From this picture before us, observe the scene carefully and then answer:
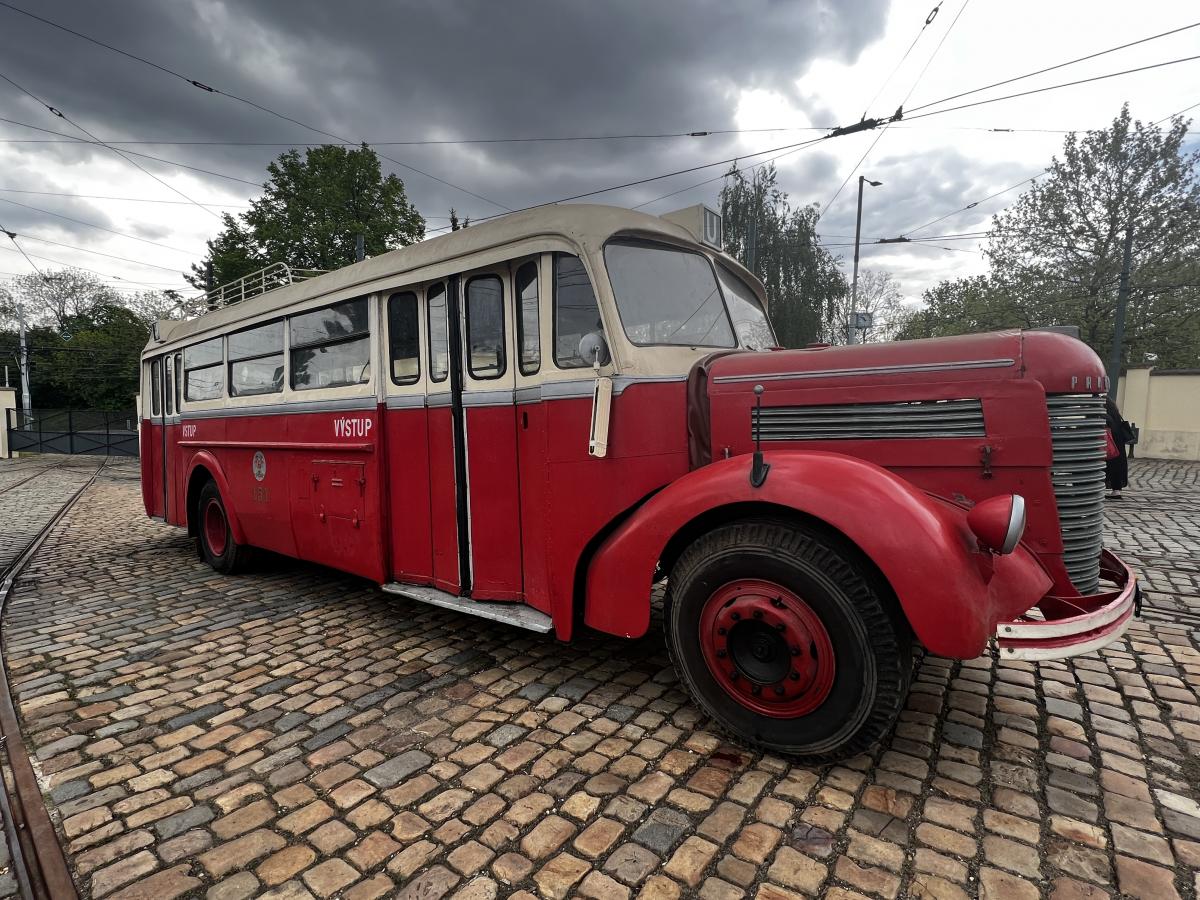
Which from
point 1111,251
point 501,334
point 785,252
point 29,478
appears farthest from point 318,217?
point 1111,251

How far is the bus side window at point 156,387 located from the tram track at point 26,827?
4624mm

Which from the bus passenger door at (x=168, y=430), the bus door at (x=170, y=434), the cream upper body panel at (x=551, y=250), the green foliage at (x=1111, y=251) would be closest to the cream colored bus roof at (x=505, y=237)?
the cream upper body panel at (x=551, y=250)

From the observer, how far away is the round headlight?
2254 millimetres

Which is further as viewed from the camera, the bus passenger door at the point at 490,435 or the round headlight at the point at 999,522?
the bus passenger door at the point at 490,435

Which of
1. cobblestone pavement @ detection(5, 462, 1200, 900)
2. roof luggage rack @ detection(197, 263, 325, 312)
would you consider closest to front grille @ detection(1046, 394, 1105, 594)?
cobblestone pavement @ detection(5, 462, 1200, 900)

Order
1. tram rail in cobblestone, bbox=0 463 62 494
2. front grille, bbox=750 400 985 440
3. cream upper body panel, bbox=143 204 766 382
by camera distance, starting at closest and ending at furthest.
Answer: front grille, bbox=750 400 985 440 → cream upper body panel, bbox=143 204 766 382 → tram rail in cobblestone, bbox=0 463 62 494

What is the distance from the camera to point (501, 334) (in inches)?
144

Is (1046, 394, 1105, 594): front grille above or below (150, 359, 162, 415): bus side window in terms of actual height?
below

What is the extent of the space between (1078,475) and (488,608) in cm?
298

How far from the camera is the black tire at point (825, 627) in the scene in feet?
7.99

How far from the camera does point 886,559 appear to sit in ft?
7.75

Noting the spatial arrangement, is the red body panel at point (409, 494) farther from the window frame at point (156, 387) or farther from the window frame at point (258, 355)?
the window frame at point (156, 387)

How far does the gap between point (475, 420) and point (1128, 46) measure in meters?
9.80

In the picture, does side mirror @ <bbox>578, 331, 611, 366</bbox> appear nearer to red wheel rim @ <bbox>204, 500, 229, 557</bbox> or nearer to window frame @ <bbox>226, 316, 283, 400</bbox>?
window frame @ <bbox>226, 316, 283, 400</bbox>
